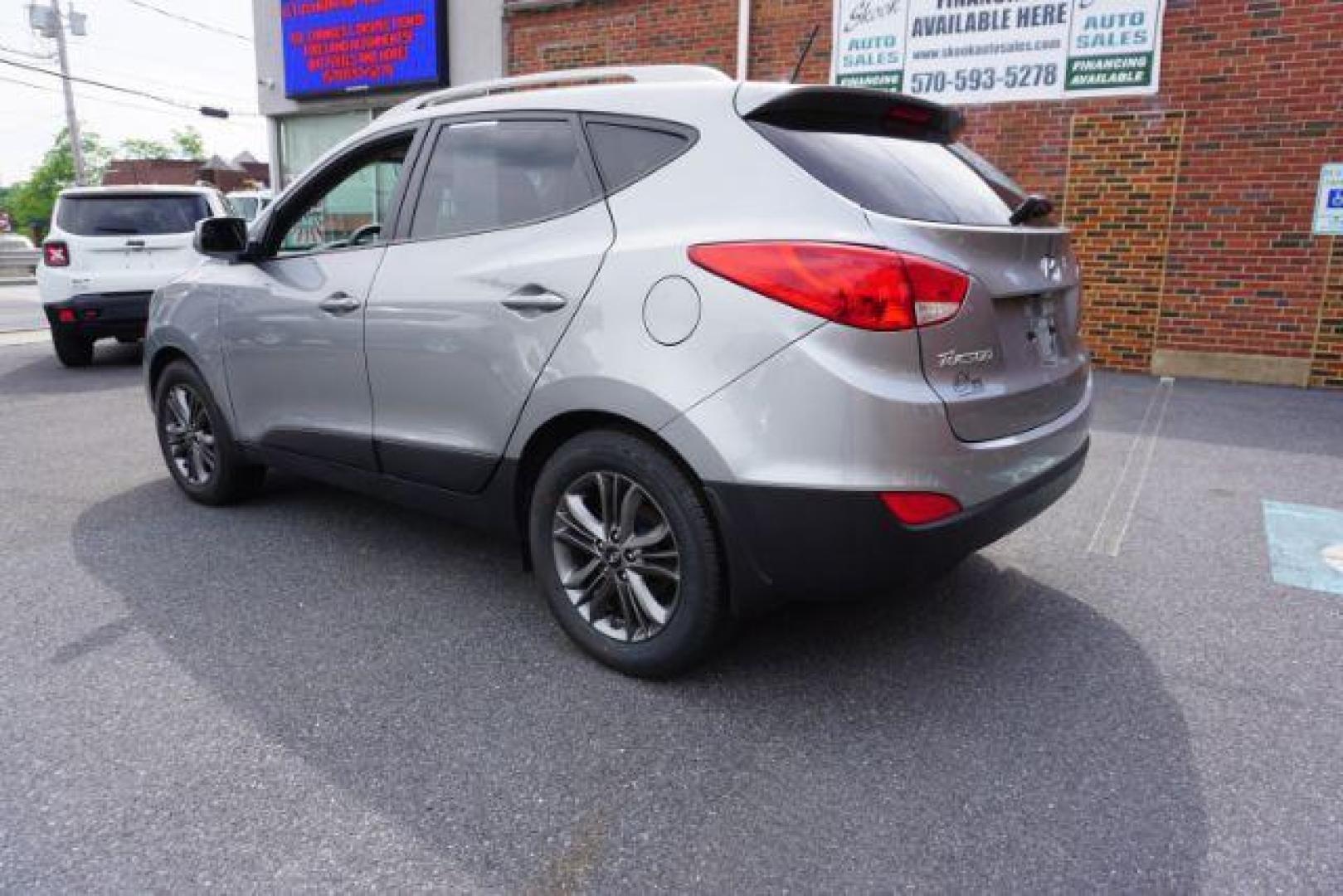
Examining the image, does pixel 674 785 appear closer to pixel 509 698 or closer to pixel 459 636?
pixel 509 698

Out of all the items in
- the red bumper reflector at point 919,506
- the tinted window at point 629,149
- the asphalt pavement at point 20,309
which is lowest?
the asphalt pavement at point 20,309

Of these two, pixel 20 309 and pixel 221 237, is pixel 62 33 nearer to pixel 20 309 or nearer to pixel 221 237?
pixel 20 309

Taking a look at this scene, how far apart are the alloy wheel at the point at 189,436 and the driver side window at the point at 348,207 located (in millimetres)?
1039

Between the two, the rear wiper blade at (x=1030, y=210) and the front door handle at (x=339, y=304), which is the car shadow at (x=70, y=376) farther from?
the rear wiper blade at (x=1030, y=210)

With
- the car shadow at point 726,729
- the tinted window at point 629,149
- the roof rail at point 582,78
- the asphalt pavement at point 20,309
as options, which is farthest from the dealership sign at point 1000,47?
the asphalt pavement at point 20,309

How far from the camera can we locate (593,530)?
111 inches

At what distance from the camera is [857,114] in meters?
2.78

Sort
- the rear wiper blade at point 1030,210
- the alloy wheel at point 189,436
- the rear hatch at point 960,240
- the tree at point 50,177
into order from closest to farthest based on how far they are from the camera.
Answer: the rear hatch at point 960,240 < the rear wiper blade at point 1030,210 < the alloy wheel at point 189,436 < the tree at point 50,177

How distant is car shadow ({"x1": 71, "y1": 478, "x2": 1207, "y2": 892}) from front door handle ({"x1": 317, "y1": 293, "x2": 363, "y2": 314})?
3.38 feet

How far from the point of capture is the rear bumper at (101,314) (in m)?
8.98

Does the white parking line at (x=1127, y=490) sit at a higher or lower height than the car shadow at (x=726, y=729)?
higher

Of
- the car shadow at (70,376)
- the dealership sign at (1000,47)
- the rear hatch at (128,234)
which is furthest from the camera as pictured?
the rear hatch at (128,234)

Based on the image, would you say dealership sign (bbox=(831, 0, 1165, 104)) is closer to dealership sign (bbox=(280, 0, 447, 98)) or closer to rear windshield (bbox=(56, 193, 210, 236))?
dealership sign (bbox=(280, 0, 447, 98))

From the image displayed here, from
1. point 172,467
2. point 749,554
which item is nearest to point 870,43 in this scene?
point 172,467
